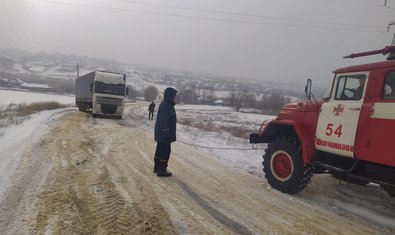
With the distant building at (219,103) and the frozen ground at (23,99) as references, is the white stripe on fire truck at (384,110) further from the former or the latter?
the distant building at (219,103)

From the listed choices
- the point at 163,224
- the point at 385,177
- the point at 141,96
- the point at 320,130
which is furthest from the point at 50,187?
the point at 141,96

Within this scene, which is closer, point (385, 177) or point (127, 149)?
point (385, 177)

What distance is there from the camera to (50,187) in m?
6.48

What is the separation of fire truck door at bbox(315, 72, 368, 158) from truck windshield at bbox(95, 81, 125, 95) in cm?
2223

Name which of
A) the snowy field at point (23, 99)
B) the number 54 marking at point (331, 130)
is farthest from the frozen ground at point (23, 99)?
the number 54 marking at point (331, 130)

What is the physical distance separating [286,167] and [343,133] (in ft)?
5.61

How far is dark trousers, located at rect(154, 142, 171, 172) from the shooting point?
26.8ft

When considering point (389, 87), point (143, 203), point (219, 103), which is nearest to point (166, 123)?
point (143, 203)

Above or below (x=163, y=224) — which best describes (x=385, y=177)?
above

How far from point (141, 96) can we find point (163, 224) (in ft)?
445

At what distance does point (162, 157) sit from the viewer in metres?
8.23

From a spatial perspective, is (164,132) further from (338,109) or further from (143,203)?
(338,109)

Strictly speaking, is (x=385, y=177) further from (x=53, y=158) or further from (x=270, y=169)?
(x=53, y=158)

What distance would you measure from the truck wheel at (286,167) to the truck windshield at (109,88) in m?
21.0
